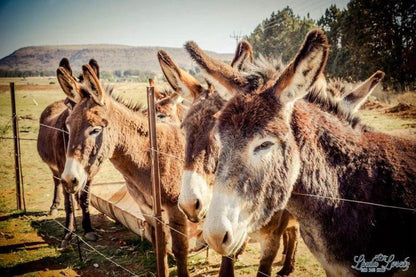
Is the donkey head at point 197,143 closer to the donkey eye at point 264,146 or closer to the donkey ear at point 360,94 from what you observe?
the donkey eye at point 264,146

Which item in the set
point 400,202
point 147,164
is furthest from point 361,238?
point 147,164

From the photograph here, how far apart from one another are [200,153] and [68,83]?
2950 millimetres

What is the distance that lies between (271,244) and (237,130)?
218cm

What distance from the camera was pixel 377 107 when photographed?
20797mm

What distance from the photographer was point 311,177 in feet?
6.51

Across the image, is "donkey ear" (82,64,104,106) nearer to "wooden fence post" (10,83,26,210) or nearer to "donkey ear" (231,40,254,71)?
"donkey ear" (231,40,254,71)

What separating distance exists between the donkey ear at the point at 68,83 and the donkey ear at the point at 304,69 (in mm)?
3434

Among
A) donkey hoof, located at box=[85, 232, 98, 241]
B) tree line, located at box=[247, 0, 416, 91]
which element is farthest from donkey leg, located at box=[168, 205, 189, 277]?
tree line, located at box=[247, 0, 416, 91]

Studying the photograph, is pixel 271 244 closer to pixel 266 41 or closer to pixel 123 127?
pixel 123 127

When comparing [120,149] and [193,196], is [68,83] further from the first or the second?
[193,196]

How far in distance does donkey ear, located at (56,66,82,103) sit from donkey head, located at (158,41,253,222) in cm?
184

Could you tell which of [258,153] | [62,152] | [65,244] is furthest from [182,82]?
[65,244]

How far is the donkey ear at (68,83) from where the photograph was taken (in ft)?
12.9

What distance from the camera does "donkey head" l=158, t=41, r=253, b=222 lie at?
2.36 meters
